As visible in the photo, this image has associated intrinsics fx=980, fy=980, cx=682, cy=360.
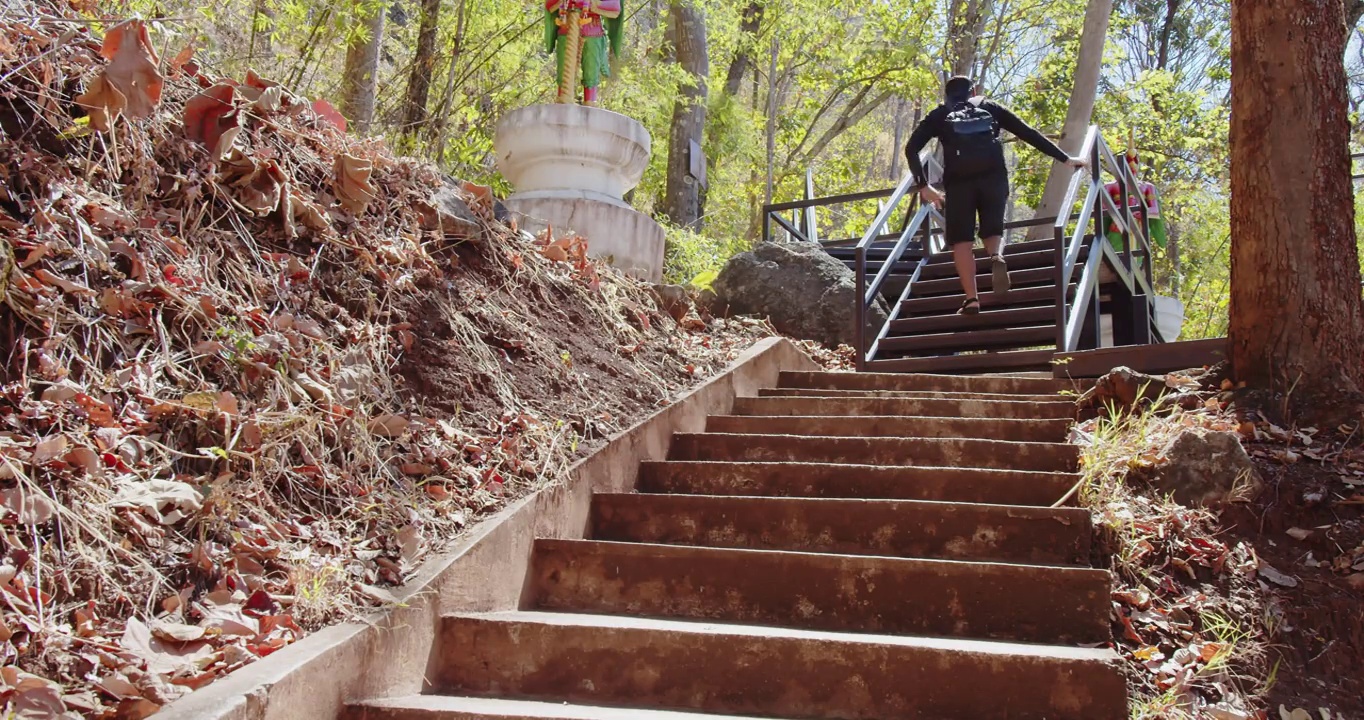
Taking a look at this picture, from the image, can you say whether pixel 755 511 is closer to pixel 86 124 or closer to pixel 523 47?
pixel 86 124

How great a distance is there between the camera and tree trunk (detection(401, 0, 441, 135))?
8492mm

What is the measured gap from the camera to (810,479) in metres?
3.98

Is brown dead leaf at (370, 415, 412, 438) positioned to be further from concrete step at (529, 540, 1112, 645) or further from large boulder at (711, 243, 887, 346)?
large boulder at (711, 243, 887, 346)

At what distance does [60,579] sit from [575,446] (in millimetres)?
1941

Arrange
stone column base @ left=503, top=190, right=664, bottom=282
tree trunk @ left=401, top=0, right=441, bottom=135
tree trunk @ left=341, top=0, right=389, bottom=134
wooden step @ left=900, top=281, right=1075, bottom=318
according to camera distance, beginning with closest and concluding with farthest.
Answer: stone column base @ left=503, top=190, right=664, bottom=282, wooden step @ left=900, top=281, right=1075, bottom=318, tree trunk @ left=341, top=0, right=389, bottom=134, tree trunk @ left=401, top=0, right=441, bottom=135

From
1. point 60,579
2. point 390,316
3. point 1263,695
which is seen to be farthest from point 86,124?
point 1263,695

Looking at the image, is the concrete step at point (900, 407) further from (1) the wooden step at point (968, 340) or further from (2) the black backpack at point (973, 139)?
(1) the wooden step at point (968, 340)

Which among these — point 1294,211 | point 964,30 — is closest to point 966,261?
point 1294,211

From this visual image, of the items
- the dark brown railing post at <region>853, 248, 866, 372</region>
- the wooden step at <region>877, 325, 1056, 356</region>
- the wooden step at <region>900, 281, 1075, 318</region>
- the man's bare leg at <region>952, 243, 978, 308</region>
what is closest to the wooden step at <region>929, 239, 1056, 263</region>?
the wooden step at <region>900, 281, 1075, 318</region>

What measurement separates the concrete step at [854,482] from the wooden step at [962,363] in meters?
3.31

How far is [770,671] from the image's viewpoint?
2.69 m

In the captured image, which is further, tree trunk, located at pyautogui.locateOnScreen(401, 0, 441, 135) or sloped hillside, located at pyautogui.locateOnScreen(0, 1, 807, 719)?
tree trunk, located at pyautogui.locateOnScreen(401, 0, 441, 135)

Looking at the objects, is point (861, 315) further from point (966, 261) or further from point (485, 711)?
point (485, 711)

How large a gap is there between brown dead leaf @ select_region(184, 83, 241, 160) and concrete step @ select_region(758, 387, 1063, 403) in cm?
324
